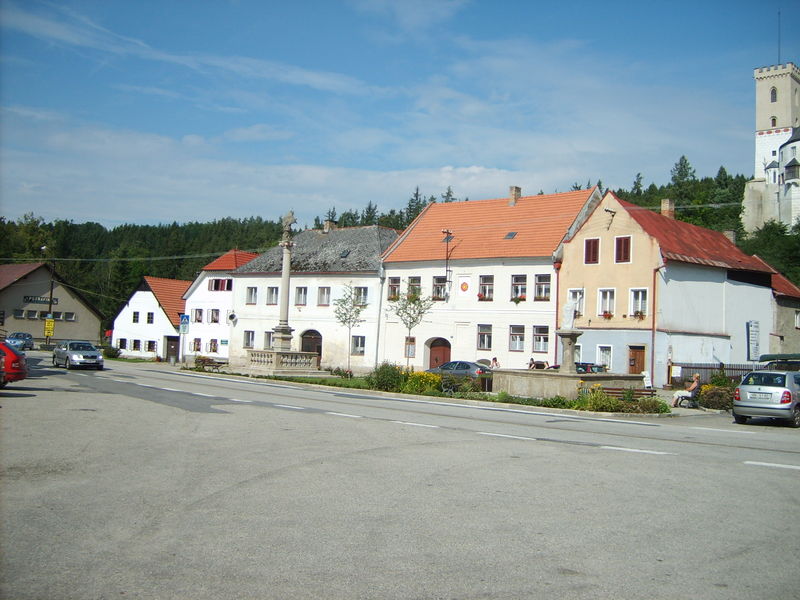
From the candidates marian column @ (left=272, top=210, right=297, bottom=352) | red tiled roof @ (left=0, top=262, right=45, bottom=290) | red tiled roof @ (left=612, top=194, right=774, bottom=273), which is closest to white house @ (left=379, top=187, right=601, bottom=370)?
red tiled roof @ (left=612, top=194, right=774, bottom=273)

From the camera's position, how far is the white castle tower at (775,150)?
109000 mm

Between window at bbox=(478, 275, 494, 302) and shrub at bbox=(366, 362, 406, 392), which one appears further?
window at bbox=(478, 275, 494, 302)

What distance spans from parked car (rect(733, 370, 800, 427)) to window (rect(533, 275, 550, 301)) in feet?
71.4

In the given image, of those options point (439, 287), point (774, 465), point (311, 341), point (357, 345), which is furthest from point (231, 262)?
point (774, 465)

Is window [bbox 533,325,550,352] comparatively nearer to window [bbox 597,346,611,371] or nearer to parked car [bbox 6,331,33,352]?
window [bbox 597,346,611,371]

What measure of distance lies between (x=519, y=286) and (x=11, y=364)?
96.7 feet

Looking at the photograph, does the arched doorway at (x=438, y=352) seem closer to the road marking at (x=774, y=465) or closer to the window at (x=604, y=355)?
the window at (x=604, y=355)

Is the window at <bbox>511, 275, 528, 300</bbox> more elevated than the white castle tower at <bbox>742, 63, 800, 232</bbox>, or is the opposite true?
the white castle tower at <bbox>742, 63, 800, 232</bbox>

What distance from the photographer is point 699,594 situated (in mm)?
5852

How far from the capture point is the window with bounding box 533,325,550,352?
142 feet

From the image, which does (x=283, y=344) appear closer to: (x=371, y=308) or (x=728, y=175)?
(x=371, y=308)

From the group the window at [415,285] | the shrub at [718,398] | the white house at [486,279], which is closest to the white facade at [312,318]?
the white house at [486,279]

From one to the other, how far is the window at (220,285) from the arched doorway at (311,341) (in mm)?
11675

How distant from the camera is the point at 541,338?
4341 centimetres
